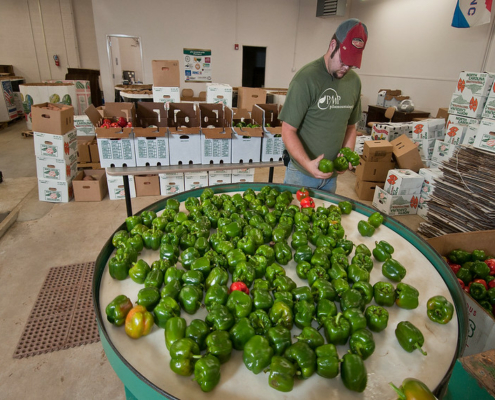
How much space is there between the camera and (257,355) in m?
1.08

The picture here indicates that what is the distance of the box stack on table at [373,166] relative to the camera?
4.98 meters

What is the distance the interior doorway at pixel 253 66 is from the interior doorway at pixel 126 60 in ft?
10.3

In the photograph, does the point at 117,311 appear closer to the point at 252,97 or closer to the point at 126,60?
the point at 252,97

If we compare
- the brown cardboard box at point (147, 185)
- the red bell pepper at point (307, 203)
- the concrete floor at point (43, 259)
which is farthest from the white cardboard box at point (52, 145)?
the red bell pepper at point (307, 203)

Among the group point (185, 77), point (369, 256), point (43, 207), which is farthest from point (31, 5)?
point (369, 256)

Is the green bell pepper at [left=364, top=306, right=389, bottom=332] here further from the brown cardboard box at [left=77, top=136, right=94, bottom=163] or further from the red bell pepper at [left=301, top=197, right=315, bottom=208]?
the brown cardboard box at [left=77, top=136, right=94, bottom=163]

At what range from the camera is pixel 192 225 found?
1.76 meters

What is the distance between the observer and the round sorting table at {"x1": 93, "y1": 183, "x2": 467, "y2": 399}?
3.40 ft

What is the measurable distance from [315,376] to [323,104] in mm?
1850

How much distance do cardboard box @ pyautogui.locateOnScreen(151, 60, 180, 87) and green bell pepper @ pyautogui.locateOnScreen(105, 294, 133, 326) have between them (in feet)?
15.1

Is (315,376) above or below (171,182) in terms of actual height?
above

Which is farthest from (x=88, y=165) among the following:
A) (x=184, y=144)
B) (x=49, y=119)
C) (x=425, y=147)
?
(x=425, y=147)

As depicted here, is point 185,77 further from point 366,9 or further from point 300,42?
point 366,9

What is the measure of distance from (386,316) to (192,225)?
3.39 ft
